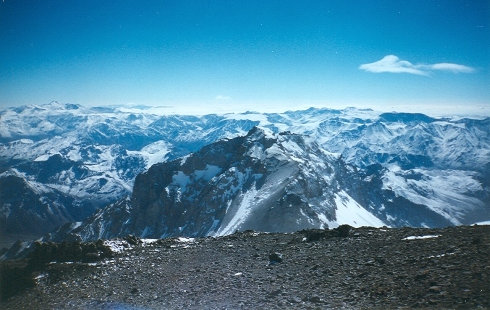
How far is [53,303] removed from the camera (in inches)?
642

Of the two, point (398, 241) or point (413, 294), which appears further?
point (398, 241)

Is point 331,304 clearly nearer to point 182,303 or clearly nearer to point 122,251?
point 182,303

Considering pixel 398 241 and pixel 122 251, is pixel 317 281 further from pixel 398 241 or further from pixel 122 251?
pixel 122 251

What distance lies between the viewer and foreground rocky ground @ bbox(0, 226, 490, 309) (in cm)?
1353

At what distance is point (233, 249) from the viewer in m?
23.4

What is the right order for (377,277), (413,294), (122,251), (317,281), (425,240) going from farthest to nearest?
(122,251)
(425,240)
(317,281)
(377,277)
(413,294)

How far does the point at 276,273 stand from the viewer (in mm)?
18109

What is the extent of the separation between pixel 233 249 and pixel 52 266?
34.3 feet

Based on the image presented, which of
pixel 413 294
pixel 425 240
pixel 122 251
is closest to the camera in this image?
pixel 413 294

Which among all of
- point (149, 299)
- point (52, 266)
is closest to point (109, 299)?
point (149, 299)

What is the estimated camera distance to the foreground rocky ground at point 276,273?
13531 millimetres

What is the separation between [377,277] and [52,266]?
55.7 ft

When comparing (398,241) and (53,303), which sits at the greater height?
(398,241)

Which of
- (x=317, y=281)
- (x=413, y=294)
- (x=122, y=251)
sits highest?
(x=413, y=294)
